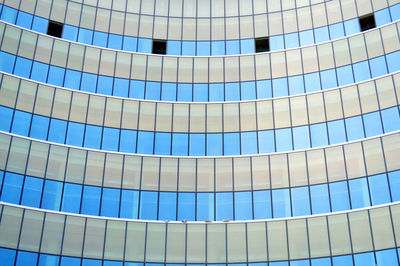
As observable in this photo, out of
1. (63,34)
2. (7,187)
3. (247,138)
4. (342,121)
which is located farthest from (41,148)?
(342,121)

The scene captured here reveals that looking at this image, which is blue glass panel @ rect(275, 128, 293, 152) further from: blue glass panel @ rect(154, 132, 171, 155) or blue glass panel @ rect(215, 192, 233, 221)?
blue glass panel @ rect(154, 132, 171, 155)

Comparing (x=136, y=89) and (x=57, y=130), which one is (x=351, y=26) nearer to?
(x=136, y=89)

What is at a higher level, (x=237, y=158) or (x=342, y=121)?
(x=342, y=121)

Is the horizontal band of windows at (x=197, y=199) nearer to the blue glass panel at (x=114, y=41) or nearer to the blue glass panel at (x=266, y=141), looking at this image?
the blue glass panel at (x=266, y=141)

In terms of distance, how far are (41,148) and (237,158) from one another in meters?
15.6

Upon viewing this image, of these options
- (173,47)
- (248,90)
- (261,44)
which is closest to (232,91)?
(248,90)

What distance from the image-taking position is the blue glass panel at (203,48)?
1904 inches

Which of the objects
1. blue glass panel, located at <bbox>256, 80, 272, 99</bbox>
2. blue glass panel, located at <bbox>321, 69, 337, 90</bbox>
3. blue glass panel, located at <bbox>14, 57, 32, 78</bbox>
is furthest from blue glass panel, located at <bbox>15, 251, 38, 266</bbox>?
blue glass panel, located at <bbox>321, 69, 337, 90</bbox>

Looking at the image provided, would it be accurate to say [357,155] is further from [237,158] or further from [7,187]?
[7,187]

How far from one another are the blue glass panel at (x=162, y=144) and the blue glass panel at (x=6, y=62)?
14125 millimetres

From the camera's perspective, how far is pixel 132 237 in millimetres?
36406

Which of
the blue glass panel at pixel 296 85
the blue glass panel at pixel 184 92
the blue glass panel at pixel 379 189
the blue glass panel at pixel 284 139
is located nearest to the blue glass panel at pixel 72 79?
the blue glass panel at pixel 184 92

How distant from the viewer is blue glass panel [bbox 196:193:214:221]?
37938mm

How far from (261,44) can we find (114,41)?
47.5ft
